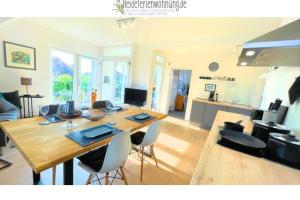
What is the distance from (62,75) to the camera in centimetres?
439

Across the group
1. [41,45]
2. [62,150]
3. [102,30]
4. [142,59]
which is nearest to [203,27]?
[142,59]

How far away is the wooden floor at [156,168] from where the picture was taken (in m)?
1.79

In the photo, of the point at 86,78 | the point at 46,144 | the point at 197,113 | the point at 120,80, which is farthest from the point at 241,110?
the point at 86,78

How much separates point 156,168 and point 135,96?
240cm

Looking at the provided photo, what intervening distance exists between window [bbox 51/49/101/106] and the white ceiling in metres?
0.85

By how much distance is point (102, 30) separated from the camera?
3.52m

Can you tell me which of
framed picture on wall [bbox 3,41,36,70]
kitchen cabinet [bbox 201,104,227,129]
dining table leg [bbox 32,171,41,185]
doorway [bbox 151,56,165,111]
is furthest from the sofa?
kitchen cabinet [bbox 201,104,227,129]

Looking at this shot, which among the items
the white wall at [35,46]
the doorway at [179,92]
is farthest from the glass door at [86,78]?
the doorway at [179,92]

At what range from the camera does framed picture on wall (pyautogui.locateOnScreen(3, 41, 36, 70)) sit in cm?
315

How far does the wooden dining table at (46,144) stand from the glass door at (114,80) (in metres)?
3.40

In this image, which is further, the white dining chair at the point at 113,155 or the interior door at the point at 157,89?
the interior door at the point at 157,89

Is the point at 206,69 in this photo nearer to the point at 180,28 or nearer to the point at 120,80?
the point at 180,28

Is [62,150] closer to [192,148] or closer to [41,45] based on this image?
[192,148]

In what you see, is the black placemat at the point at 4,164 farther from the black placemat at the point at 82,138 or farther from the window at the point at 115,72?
the window at the point at 115,72
